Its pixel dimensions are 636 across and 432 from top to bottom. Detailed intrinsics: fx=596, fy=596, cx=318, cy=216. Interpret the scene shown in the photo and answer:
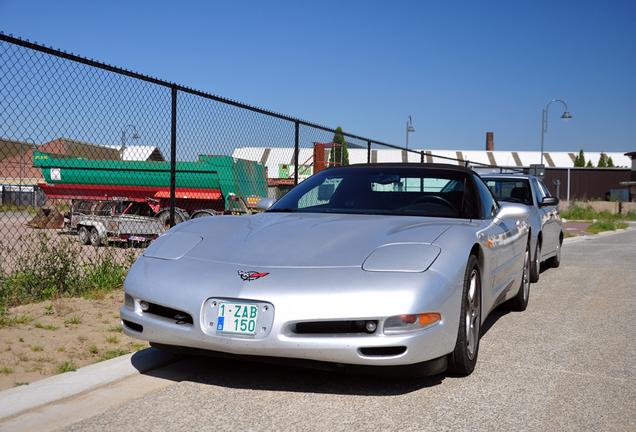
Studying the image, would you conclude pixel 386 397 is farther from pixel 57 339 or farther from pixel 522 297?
pixel 522 297

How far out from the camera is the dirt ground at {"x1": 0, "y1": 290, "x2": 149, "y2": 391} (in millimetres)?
3730

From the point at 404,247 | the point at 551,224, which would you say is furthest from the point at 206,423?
the point at 551,224

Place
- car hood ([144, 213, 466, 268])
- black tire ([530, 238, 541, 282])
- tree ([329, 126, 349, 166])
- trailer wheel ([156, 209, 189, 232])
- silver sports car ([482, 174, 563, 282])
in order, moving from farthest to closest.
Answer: trailer wheel ([156, 209, 189, 232]) < tree ([329, 126, 349, 166]) < silver sports car ([482, 174, 563, 282]) < black tire ([530, 238, 541, 282]) < car hood ([144, 213, 466, 268])

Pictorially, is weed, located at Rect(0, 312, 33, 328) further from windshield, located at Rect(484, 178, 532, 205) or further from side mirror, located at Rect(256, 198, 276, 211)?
windshield, located at Rect(484, 178, 532, 205)

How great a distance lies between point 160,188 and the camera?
1688 centimetres

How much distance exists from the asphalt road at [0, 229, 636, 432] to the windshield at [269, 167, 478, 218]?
1.17 meters

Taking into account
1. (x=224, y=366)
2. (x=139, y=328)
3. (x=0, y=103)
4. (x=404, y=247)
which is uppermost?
(x=0, y=103)

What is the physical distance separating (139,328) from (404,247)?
1.65 metres

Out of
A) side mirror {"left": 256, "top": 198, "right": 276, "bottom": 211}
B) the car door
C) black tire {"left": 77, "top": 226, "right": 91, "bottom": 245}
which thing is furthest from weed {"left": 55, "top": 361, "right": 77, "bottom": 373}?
black tire {"left": 77, "top": 226, "right": 91, "bottom": 245}

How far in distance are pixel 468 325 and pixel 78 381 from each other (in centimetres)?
238

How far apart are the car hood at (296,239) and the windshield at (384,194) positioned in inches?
14.1

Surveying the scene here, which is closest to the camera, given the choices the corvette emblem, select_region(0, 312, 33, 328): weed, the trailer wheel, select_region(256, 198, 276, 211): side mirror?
the corvette emblem

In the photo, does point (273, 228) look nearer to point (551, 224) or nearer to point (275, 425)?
point (275, 425)

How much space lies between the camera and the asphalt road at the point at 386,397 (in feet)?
Result: 9.79
